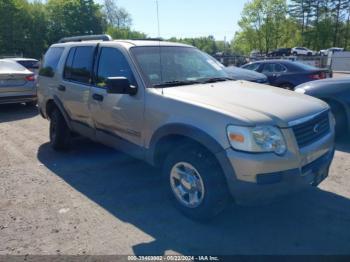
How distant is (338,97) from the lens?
6363mm

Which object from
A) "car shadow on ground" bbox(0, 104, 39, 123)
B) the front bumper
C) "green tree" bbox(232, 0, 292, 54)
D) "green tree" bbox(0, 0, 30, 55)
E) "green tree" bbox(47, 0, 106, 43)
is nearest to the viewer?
the front bumper

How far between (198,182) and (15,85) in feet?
26.7

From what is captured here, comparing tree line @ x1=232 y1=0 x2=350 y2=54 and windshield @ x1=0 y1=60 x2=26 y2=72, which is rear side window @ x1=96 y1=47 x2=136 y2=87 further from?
tree line @ x1=232 y1=0 x2=350 y2=54

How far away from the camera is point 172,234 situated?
3.54 m

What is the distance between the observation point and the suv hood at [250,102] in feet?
10.8

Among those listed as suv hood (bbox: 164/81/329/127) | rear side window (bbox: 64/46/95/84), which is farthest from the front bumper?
rear side window (bbox: 64/46/95/84)

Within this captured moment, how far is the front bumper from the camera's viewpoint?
3.16 m

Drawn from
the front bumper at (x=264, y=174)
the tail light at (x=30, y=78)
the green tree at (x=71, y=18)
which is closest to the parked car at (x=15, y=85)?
the tail light at (x=30, y=78)

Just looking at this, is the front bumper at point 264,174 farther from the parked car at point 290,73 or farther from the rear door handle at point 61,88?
the parked car at point 290,73

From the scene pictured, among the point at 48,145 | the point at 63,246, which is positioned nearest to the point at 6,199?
the point at 63,246

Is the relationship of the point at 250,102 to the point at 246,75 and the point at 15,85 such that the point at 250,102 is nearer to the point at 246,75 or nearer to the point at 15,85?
the point at 246,75

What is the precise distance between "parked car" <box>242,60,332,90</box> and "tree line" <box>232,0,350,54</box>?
171 feet

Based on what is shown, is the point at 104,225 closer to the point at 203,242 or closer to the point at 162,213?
the point at 162,213

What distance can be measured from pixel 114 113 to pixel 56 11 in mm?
58020
